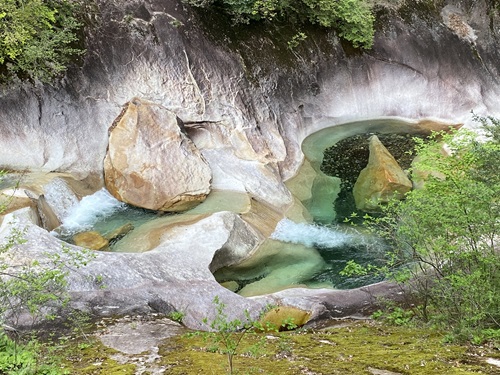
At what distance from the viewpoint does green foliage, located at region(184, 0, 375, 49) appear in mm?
19562

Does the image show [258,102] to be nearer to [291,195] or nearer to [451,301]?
[291,195]

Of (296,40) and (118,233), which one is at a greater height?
(296,40)

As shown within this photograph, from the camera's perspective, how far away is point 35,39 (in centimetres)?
1555

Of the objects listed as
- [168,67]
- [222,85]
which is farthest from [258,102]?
[168,67]

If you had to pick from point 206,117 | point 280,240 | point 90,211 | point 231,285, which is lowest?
point 231,285

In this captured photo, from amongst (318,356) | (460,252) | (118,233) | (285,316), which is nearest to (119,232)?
(118,233)

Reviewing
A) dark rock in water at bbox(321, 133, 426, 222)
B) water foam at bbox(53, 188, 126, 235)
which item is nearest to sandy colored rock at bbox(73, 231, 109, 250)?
water foam at bbox(53, 188, 126, 235)

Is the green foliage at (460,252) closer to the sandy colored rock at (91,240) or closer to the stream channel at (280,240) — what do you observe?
the stream channel at (280,240)

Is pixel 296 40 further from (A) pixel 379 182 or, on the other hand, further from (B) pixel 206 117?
(A) pixel 379 182

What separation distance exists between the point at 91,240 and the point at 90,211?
5.71 ft

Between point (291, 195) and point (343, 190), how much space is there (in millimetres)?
2195

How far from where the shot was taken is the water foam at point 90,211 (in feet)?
46.9

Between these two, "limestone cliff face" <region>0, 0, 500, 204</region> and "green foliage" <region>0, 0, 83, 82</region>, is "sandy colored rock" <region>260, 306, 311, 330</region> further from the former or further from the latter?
"green foliage" <region>0, 0, 83, 82</region>

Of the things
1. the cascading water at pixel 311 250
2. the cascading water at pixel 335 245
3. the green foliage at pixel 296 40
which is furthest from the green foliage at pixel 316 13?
the cascading water at pixel 335 245
